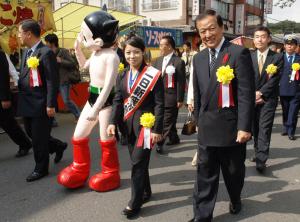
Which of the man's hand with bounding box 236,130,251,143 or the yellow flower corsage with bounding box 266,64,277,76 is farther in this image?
the yellow flower corsage with bounding box 266,64,277,76

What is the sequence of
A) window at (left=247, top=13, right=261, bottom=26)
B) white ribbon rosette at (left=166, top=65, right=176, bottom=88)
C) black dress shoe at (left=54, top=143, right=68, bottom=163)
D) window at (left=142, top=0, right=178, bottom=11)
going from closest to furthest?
black dress shoe at (left=54, top=143, right=68, bottom=163), white ribbon rosette at (left=166, top=65, right=176, bottom=88), window at (left=142, top=0, right=178, bottom=11), window at (left=247, top=13, right=261, bottom=26)

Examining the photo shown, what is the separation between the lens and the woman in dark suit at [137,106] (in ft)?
11.3

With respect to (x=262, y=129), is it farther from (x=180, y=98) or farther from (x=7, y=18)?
(x=7, y=18)

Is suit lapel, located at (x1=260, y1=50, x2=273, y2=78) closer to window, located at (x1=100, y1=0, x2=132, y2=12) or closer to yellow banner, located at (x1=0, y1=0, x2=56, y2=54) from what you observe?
yellow banner, located at (x1=0, y1=0, x2=56, y2=54)

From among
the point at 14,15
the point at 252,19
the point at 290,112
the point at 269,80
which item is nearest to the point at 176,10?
the point at 252,19

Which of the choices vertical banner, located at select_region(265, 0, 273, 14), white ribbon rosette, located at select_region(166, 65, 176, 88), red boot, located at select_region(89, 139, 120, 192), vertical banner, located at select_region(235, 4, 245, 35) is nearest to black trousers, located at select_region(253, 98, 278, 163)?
white ribbon rosette, located at select_region(166, 65, 176, 88)

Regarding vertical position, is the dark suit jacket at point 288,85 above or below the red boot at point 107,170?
above

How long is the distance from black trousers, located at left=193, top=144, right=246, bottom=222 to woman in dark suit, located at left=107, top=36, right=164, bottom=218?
518mm

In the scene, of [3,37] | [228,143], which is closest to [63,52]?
[3,37]

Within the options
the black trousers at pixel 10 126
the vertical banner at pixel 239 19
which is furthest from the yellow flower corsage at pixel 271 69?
the vertical banner at pixel 239 19

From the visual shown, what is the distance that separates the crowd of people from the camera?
3.10 m

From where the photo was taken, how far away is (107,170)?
4.16m

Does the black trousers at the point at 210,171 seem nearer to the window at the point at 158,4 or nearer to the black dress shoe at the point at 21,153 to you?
the black dress shoe at the point at 21,153

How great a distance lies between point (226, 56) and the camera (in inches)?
121
